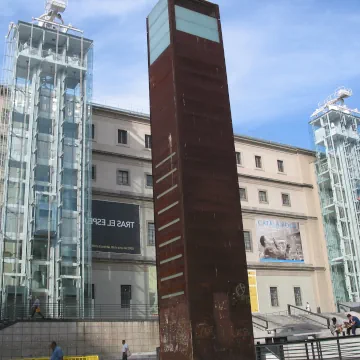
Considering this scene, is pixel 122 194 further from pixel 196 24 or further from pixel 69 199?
pixel 196 24

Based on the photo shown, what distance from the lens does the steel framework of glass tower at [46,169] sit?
29547 millimetres

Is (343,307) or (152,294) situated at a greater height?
(152,294)

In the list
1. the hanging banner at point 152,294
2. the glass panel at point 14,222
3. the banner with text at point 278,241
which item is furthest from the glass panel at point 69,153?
the banner with text at point 278,241

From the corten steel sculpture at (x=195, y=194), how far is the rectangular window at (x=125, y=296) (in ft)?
69.7

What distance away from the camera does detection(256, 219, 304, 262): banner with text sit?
1668 inches

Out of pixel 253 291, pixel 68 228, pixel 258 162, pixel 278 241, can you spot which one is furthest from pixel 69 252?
pixel 258 162

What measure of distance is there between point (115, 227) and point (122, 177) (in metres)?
4.19

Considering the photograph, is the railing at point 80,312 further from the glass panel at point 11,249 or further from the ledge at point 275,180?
the ledge at point 275,180

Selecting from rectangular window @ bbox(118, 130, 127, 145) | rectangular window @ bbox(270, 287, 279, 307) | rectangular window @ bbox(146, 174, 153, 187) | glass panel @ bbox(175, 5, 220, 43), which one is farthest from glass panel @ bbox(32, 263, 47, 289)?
rectangular window @ bbox(270, 287, 279, 307)

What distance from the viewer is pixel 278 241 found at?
1713 inches

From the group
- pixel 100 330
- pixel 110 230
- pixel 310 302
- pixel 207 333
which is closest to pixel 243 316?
pixel 207 333

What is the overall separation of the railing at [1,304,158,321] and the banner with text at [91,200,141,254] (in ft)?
12.9

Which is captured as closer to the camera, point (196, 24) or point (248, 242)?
point (196, 24)

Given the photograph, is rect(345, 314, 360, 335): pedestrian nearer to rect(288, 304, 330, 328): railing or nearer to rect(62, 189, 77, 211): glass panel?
rect(288, 304, 330, 328): railing
